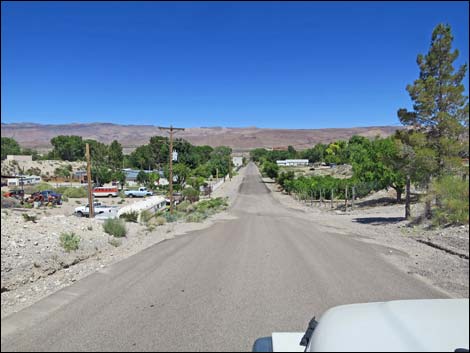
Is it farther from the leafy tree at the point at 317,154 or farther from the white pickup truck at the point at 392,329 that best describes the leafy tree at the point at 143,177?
the leafy tree at the point at 317,154

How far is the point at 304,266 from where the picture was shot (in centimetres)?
706

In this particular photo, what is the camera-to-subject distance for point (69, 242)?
847 centimetres

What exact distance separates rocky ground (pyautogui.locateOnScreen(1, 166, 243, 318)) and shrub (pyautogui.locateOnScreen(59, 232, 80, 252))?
128mm

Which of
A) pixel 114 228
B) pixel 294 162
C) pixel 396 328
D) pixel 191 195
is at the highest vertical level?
pixel 396 328

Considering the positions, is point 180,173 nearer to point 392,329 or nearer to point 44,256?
point 44,256

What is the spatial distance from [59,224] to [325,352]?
10.1 meters

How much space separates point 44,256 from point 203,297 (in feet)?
11.5

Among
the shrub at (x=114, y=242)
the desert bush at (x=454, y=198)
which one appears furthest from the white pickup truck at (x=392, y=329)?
the shrub at (x=114, y=242)

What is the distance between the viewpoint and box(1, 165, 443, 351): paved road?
308 cm

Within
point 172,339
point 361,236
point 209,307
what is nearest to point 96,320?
point 172,339

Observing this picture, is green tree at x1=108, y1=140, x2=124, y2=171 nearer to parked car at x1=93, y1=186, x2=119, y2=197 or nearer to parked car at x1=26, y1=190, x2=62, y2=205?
parked car at x1=93, y1=186, x2=119, y2=197

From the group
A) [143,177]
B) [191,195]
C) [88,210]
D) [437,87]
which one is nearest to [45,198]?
[88,210]

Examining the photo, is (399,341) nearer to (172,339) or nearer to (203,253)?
(172,339)

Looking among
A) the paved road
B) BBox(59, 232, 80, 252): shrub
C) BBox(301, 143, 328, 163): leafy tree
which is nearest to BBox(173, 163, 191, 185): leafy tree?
BBox(59, 232, 80, 252): shrub
